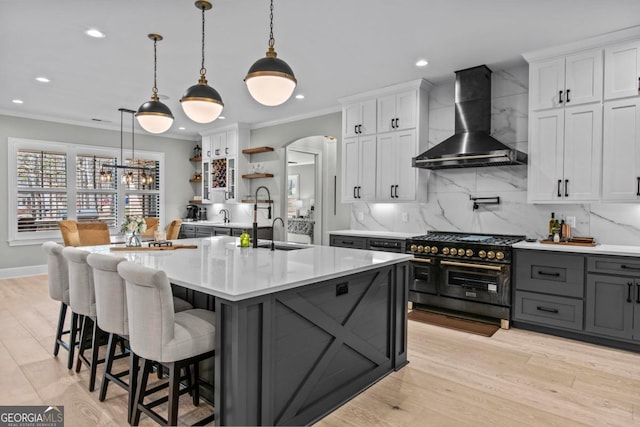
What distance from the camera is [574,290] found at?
3.64 metres

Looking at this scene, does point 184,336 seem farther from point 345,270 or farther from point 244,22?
point 244,22

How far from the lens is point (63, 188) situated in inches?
277

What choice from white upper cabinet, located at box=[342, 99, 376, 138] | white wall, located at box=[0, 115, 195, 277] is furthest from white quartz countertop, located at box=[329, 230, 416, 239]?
white wall, located at box=[0, 115, 195, 277]

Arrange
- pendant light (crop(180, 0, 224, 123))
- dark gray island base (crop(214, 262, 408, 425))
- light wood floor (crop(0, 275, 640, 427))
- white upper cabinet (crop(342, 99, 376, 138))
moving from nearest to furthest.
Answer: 1. dark gray island base (crop(214, 262, 408, 425))
2. light wood floor (crop(0, 275, 640, 427))
3. pendant light (crop(180, 0, 224, 123))
4. white upper cabinet (crop(342, 99, 376, 138))

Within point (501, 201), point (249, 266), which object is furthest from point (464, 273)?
point (249, 266)

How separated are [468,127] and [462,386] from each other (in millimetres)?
2920

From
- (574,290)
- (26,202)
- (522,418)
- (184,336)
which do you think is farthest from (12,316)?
(574,290)

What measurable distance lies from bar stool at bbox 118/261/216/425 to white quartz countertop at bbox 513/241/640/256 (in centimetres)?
323

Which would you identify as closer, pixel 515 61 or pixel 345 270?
pixel 345 270

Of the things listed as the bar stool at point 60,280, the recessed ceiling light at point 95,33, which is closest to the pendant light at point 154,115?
the recessed ceiling light at point 95,33

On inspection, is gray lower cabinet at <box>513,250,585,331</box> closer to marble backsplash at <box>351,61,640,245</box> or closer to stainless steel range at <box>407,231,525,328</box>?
stainless steel range at <box>407,231,525,328</box>

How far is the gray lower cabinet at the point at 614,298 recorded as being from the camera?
3.37m

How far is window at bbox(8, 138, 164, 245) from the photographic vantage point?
655 cm

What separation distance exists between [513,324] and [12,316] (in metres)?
5.52
